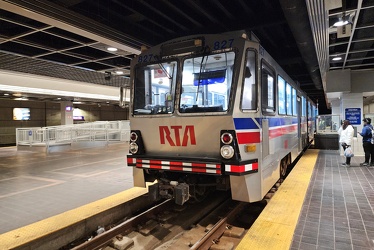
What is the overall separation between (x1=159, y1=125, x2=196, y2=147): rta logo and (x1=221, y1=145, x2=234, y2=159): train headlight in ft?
1.79

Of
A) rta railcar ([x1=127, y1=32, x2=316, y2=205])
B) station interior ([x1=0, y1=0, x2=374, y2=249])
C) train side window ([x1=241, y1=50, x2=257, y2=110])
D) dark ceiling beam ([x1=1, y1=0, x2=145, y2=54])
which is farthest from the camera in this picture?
station interior ([x1=0, y1=0, x2=374, y2=249])

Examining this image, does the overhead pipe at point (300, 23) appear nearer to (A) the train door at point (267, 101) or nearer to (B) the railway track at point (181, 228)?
(A) the train door at point (267, 101)

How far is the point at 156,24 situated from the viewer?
268 inches

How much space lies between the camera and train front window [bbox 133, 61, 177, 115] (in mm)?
4629

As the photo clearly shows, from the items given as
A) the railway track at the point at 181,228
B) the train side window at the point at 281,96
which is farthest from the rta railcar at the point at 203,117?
the train side window at the point at 281,96

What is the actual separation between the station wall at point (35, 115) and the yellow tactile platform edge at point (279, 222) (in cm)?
2572

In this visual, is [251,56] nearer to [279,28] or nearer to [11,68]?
[279,28]

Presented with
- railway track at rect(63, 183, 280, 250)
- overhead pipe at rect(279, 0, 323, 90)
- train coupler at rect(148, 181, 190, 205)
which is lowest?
railway track at rect(63, 183, 280, 250)

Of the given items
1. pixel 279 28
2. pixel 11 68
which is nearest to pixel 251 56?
A: pixel 279 28

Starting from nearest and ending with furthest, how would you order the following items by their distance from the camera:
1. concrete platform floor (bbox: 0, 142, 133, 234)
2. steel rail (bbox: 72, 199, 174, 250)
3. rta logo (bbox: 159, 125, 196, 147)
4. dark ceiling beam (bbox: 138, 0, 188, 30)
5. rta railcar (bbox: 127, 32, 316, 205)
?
steel rail (bbox: 72, 199, 174, 250)
rta railcar (bbox: 127, 32, 316, 205)
rta logo (bbox: 159, 125, 196, 147)
concrete platform floor (bbox: 0, 142, 133, 234)
dark ceiling beam (bbox: 138, 0, 188, 30)

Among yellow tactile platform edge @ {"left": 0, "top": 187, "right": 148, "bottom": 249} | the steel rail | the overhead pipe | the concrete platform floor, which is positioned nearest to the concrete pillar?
the concrete platform floor

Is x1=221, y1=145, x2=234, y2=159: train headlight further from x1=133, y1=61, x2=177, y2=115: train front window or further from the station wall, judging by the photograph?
the station wall

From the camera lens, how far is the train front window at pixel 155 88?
4.63 meters

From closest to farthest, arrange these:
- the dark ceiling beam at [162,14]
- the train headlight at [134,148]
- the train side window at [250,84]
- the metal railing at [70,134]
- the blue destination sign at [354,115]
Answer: the train side window at [250,84] → the train headlight at [134,148] → the dark ceiling beam at [162,14] → the blue destination sign at [354,115] → the metal railing at [70,134]
